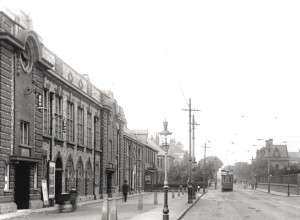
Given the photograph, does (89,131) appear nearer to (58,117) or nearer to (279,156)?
(58,117)

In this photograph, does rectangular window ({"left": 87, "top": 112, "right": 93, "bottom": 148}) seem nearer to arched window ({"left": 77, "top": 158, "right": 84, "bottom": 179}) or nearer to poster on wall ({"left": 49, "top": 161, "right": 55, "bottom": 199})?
arched window ({"left": 77, "top": 158, "right": 84, "bottom": 179})

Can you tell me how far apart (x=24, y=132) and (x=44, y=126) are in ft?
13.1

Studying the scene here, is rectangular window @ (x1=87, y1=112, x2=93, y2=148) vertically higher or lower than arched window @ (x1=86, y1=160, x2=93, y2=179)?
higher

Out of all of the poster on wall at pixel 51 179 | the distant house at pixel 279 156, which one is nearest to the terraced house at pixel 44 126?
the poster on wall at pixel 51 179

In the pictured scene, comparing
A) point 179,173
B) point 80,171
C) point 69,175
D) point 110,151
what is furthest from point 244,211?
point 179,173

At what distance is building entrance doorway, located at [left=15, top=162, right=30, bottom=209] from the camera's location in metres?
26.4

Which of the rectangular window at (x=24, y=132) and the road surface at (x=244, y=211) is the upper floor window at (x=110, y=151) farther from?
the rectangular window at (x=24, y=132)

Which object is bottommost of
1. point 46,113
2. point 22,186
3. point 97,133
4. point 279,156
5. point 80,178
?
point 279,156

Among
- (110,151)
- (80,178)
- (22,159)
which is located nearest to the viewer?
(22,159)

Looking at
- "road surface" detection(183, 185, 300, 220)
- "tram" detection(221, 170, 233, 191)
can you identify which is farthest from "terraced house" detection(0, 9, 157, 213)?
"tram" detection(221, 170, 233, 191)

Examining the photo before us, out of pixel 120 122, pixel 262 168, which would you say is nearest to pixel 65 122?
pixel 120 122

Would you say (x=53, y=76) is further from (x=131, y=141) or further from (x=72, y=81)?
(x=131, y=141)

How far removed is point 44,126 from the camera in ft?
99.5

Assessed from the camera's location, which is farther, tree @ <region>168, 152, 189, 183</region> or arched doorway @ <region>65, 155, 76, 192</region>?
tree @ <region>168, 152, 189, 183</region>
